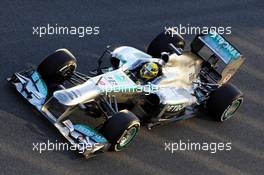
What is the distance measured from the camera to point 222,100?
7746 mm

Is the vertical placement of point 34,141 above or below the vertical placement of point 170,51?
below

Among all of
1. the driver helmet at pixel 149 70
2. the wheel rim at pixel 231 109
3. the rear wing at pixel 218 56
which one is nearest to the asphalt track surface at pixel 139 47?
the wheel rim at pixel 231 109

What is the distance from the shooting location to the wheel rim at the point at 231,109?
7.87 m

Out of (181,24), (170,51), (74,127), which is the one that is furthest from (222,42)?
(74,127)

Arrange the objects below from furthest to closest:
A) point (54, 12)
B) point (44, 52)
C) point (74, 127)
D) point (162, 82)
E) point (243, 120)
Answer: point (54, 12) → point (44, 52) → point (243, 120) → point (162, 82) → point (74, 127)

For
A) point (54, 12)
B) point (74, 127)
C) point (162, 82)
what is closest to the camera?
point (74, 127)

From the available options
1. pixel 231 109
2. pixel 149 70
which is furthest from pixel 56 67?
pixel 231 109

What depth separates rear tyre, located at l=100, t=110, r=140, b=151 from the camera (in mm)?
6828

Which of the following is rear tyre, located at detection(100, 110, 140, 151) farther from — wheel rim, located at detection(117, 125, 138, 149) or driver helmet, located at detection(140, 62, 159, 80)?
driver helmet, located at detection(140, 62, 159, 80)

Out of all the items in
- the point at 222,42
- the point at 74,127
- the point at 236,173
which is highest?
the point at 222,42

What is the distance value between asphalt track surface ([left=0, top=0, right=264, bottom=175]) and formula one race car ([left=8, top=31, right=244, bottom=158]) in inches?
7.6

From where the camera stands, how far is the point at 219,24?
10.2 m

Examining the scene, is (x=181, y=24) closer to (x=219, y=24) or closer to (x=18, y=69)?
(x=219, y=24)

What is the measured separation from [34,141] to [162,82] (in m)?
1.85
